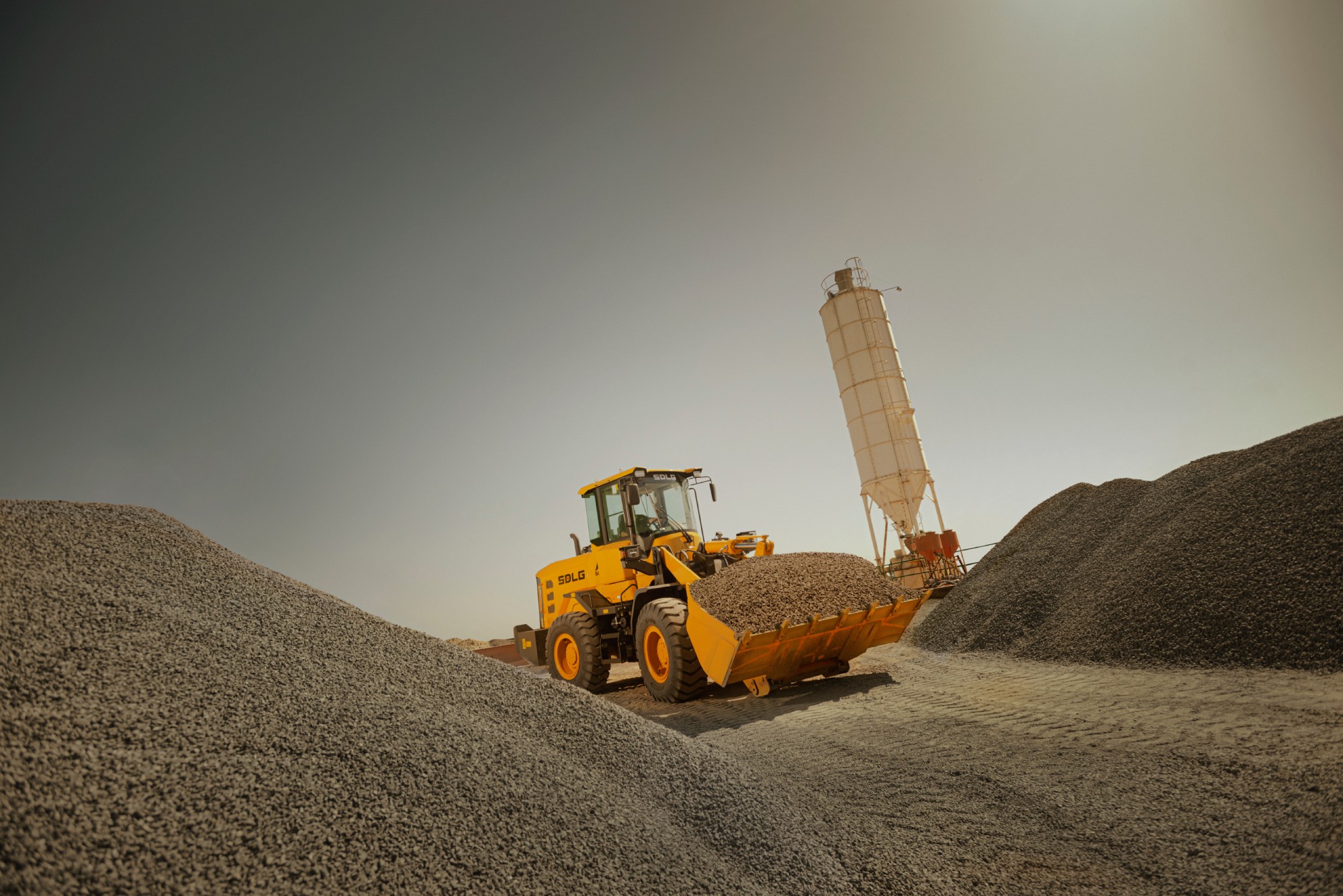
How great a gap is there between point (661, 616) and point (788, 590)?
4.64 feet

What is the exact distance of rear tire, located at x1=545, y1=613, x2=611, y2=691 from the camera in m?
8.66

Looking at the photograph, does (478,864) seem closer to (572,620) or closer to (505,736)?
(505,736)

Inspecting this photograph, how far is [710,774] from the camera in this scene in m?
3.74

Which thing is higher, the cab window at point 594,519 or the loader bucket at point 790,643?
the cab window at point 594,519

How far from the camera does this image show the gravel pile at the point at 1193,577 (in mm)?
6086

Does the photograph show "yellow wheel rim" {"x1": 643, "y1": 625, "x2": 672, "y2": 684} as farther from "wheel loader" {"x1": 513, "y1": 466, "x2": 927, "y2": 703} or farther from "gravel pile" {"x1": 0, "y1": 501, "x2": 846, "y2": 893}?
"gravel pile" {"x1": 0, "y1": 501, "x2": 846, "y2": 893}

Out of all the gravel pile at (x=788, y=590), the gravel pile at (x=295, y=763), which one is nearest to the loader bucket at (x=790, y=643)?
the gravel pile at (x=788, y=590)

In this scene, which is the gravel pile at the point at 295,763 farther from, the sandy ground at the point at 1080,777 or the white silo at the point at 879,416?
the white silo at the point at 879,416

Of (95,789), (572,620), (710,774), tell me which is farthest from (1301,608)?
(95,789)

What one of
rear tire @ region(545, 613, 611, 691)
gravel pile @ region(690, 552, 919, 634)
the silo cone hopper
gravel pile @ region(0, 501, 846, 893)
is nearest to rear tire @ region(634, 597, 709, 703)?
the silo cone hopper

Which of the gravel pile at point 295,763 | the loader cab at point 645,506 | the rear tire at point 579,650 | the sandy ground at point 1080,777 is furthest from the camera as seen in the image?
the loader cab at point 645,506

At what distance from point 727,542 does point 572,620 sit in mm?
2384

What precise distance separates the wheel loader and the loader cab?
0.05 feet

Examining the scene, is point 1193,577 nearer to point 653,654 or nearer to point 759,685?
point 759,685
